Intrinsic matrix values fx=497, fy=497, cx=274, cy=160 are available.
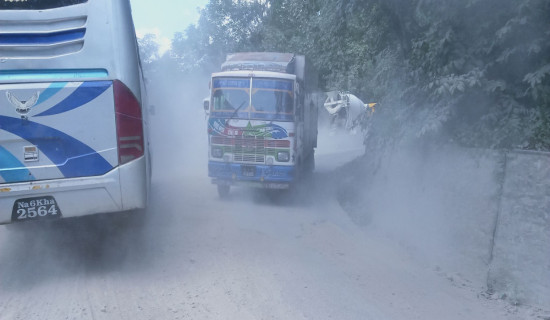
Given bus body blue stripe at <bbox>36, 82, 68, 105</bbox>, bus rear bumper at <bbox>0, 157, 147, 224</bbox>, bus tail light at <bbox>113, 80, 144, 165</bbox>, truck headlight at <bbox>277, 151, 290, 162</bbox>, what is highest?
bus body blue stripe at <bbox>36, 82, 68, 105</bbox>

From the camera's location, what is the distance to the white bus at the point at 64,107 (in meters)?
4.91

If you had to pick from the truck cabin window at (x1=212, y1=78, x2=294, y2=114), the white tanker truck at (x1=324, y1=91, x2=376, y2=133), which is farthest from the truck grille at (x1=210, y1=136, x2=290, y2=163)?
the white tanker truck at (x1=324, y1=91, x2=376, y2=133)

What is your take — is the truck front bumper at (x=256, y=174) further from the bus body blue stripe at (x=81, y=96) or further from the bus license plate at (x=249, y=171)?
the bus body blue stripe at (x=81, y=96)

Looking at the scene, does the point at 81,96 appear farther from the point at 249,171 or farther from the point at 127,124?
the point at 249,171

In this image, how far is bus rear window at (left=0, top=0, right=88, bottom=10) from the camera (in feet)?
16.1

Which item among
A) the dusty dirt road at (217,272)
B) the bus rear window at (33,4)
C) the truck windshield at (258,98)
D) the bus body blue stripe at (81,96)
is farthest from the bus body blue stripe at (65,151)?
the truck windshield at (258,98)

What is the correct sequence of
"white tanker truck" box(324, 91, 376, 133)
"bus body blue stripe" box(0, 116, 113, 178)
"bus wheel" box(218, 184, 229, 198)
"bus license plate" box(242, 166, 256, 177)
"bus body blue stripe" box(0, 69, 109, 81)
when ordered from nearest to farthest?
"bus body blue stripe" box(0, 69, 109, 81) → "bus body blue stripe" box(0, 116, 113, 178) → "bus license plate" box(242, 166, 256, 177) → "bus wheel" box(218, 184, 229, 198) → "white tanker truck" box(324, 91, 376, 133)

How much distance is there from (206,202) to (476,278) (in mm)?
5800

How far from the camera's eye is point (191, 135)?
2641 centimetres

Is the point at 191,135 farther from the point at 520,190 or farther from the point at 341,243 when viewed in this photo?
the point at 520,190

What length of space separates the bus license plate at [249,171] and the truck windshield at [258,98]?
3.52ft

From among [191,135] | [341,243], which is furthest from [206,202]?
[191,135]

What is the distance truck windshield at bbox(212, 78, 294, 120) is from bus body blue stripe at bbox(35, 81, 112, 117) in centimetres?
541

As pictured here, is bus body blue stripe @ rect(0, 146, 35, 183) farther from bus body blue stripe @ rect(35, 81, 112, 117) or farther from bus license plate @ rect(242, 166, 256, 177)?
bus license plate @ rect(242, 166, 256, 177)
